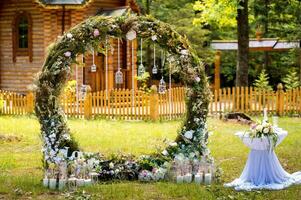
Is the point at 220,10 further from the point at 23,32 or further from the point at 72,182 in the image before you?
the point at 72,182

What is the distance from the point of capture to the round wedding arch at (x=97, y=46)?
1025 centimetres

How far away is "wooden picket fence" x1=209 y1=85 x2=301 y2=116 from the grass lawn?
1.30 metres

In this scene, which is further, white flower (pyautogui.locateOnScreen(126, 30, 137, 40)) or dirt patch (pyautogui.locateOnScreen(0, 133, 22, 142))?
dirt patch (pyautogui.locateOnScreen(0, 133, 22, 142))

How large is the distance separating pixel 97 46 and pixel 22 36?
18362 mm

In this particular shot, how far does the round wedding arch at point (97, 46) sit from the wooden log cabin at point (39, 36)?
15.8 m

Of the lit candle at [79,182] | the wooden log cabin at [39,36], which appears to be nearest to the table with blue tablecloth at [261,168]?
the lit candle at [79,182]

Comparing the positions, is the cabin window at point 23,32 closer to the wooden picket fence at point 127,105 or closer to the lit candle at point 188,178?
the wooden picket fence at point 127,105

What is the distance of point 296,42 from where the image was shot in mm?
29062

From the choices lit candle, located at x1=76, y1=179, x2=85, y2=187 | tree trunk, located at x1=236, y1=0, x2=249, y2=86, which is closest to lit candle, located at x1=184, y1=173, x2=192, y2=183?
lit candle, located at x1=76, y1=179, x2=85, y2=187

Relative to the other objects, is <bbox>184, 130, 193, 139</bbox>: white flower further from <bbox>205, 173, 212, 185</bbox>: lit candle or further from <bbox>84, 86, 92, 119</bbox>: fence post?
<bbox>84, 86, 92, 119</bbox>: fence post

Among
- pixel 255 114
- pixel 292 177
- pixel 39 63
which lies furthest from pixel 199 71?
pixel 39 63

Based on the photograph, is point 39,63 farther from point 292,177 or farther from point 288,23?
point 292,177

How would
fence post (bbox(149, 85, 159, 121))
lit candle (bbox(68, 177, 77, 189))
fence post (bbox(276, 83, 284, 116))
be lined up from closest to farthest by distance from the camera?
lit candle (bbox(68, 177, 77, 189))
fence post (bbox(149, 85, 159, 121))
fence post (bbox(276, 83, 284, 116))

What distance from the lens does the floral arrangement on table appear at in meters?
10.2
